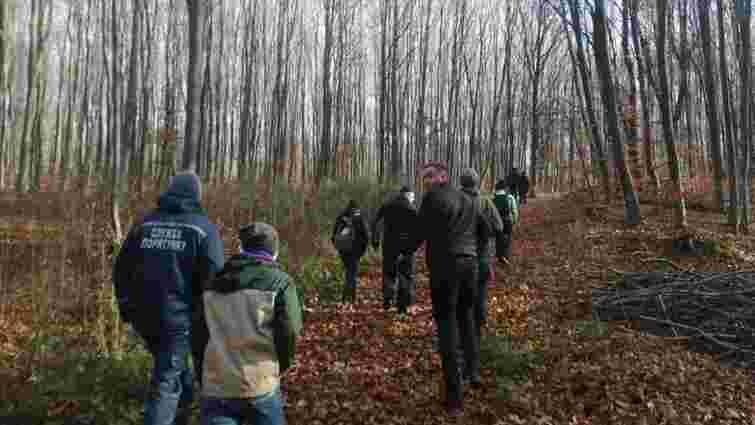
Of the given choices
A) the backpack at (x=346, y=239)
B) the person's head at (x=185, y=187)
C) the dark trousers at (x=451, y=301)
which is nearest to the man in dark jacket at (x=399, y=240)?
the backpack at (x=346, y=239)

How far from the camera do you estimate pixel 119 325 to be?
6.11 m

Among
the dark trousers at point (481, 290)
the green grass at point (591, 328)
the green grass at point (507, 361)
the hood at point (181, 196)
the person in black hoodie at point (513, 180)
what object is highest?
the person in black hoodie at point (513, 180)

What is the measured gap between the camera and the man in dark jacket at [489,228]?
495cm

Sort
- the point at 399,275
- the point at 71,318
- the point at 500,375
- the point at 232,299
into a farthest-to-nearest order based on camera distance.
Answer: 1. the point at 399,275
2. the point at 71,318
3. the point at 500,375
4. the point at 232,299

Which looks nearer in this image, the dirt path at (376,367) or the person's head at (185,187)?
the person's head at (185,187)

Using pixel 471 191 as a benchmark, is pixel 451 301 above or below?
below

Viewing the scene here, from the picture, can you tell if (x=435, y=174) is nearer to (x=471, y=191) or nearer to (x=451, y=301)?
(x=471, y=191)

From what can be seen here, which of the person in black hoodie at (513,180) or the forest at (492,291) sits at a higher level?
the person in black hoodie at (513,180)

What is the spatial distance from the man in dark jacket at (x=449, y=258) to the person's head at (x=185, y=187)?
1946 millimetres

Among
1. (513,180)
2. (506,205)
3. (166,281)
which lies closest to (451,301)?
(166,281)

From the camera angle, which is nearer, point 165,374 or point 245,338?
point 245,338

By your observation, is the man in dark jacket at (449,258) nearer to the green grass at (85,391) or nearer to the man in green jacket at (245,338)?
the man in green jacket at (245,338)

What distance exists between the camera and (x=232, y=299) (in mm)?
2771

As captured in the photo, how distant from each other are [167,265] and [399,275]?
458cm
